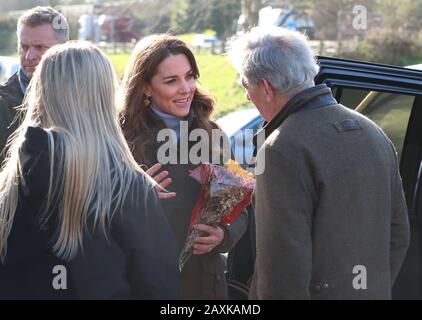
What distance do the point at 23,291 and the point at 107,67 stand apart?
30.4 inches

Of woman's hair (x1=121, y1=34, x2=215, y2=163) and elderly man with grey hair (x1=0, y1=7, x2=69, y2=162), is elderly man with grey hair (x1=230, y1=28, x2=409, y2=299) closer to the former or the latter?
woman's hair (x1=121, y1=34, x2=215, y2=163)

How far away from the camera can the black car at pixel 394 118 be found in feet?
9.94

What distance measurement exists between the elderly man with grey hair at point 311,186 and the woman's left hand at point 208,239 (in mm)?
401

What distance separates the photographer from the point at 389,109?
3824 millimetres

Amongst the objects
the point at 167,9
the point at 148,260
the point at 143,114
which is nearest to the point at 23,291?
the point at 148,260

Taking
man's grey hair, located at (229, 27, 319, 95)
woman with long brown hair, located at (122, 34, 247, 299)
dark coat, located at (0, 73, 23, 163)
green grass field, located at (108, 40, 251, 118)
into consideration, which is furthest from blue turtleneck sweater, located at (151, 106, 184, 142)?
green grass field, located at (108, 40, 251, 118)

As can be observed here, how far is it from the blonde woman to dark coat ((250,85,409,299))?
37 cm

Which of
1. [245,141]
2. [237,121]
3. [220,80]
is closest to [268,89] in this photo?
[245,141]

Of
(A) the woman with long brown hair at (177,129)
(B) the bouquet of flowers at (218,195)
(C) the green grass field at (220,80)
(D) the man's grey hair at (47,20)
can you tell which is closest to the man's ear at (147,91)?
(A) the woman with long brown hair at (177,129)

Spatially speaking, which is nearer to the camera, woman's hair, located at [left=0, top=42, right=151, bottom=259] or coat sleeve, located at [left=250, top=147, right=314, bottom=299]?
woman's hair, located at [left=0, top=42, right=151, bottom=259]

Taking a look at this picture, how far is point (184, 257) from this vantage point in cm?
296

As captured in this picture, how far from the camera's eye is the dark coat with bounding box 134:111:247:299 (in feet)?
9.91

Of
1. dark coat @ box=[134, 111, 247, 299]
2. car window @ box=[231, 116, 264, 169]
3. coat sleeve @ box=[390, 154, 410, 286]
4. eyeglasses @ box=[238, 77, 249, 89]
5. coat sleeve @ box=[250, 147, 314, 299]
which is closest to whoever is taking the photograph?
coat sleeve @ box=[250, 147, 314, 299]
